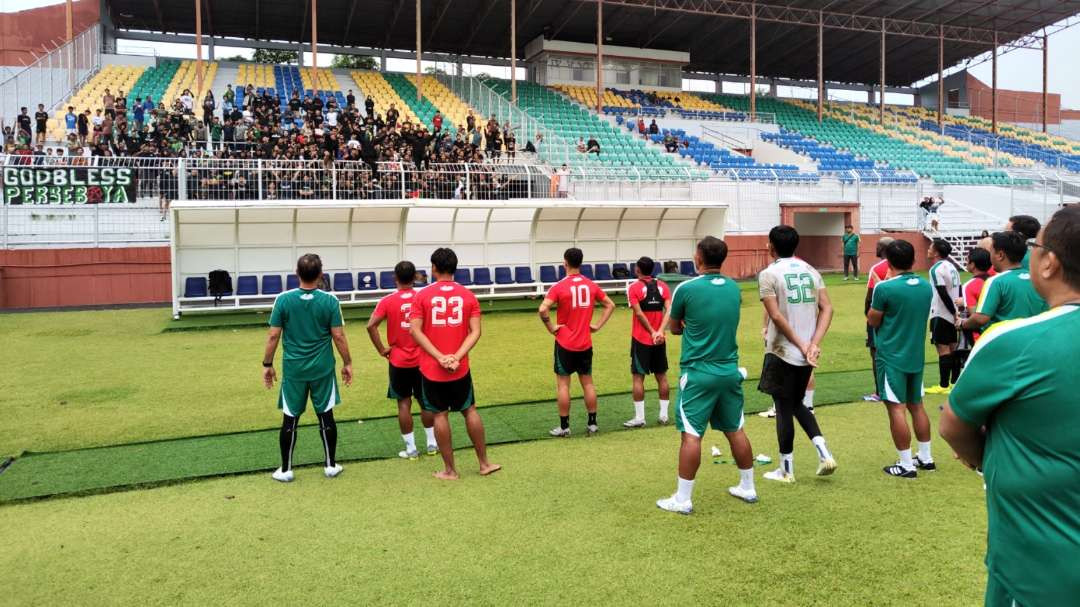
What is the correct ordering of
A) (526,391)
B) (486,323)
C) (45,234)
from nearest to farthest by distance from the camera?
(526,391)
(486,323)
(45,234)

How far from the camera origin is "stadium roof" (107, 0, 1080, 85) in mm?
33656

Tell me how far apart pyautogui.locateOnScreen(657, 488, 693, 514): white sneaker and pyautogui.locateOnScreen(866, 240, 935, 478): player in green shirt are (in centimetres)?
187

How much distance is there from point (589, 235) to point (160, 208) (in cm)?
1050

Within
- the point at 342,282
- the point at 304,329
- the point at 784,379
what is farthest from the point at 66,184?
the point at 784,379

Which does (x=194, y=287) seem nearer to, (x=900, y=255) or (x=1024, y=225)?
(x=900, y=255)

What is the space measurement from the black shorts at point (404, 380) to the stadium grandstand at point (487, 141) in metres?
9.93

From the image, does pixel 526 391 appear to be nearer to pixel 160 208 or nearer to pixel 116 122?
pixel 160 208

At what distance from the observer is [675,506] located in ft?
16.5

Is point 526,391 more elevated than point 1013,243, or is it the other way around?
point 1013,243

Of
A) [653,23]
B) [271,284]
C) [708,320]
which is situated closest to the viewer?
[708,320]

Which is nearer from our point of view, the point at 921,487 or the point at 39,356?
the point at 921,487

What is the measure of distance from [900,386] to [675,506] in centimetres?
214

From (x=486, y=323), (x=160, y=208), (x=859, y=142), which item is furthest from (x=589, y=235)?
(x=859, y=142)

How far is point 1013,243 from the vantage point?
18.6ft
